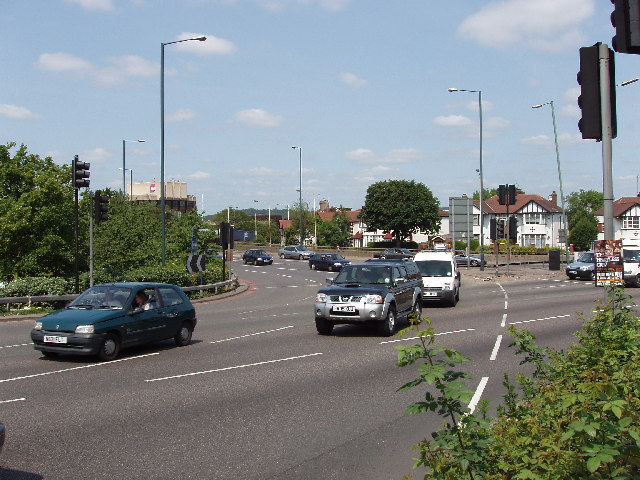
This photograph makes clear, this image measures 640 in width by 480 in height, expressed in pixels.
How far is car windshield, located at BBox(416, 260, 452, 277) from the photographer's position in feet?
82.3

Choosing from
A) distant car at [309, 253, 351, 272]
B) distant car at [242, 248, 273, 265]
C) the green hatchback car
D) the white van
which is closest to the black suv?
the green hatchback car

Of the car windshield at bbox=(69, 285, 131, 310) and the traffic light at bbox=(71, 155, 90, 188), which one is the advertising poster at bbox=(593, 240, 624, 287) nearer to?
the car windshield at bbox=(69, 285, 131, 310)

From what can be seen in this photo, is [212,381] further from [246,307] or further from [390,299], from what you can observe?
[246,307]

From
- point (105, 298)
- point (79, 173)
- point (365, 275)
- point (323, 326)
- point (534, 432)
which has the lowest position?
point (323, 326)

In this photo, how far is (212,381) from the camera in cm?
1059

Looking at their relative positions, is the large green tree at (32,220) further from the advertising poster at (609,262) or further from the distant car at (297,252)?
the distant car at (297,252)

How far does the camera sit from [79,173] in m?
21.5

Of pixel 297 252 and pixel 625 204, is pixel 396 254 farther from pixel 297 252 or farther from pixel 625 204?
pixel 625 204

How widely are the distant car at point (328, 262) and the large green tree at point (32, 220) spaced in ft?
102

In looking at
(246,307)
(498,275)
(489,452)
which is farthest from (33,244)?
(498,275)

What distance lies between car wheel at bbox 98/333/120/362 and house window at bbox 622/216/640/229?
105 metres

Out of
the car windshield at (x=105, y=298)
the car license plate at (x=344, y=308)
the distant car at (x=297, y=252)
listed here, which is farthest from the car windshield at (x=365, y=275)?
the distant car at (x=297, y=252)

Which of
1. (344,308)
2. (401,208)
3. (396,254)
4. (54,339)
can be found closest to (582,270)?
(396,254)

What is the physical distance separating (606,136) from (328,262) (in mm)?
49235
